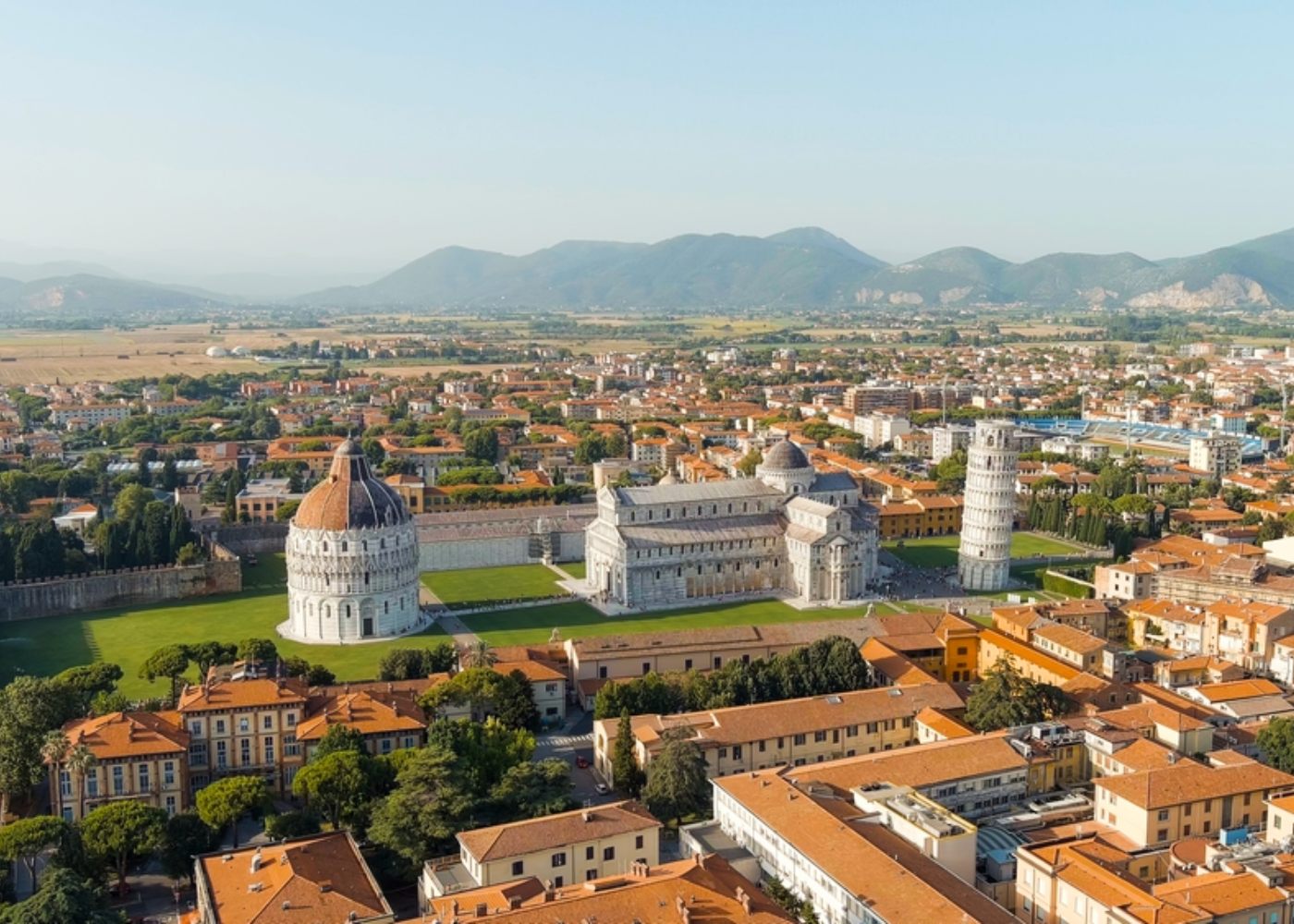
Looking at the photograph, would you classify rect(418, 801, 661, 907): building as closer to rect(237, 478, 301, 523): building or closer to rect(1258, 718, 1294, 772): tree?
rect(1258, 718, 1294, 772): tree

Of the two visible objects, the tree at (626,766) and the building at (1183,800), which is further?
the tree at (626,766)

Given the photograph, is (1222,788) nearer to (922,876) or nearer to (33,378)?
(922,876)

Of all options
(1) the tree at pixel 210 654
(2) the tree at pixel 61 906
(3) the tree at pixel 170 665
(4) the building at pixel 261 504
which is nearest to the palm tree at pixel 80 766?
(2) the tree at pixel 61 906

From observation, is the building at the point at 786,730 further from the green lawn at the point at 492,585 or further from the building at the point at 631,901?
the green lawn at the point at 492,585

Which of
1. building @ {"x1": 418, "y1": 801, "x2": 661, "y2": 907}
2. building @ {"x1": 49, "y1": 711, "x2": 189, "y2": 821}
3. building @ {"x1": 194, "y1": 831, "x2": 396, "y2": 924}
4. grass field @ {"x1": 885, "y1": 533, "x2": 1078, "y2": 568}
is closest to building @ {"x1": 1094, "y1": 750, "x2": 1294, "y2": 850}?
building @ {"x1": 418, "y1": 801, "x2": 661, "y2": 907}

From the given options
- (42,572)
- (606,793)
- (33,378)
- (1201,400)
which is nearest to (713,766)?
(606,793)
